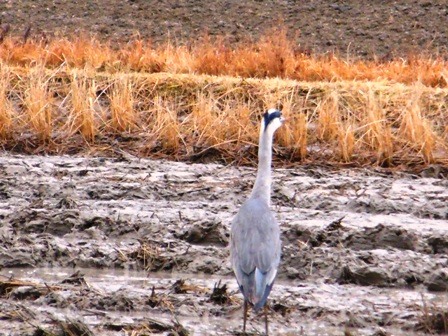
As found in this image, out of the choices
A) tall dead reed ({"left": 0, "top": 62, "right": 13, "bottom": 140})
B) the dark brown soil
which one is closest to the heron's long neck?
tall dead reed ({"left": 0, "top": 62, "right": 13, "bottom": 140})

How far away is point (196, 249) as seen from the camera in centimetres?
784

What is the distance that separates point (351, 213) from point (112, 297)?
292 cm

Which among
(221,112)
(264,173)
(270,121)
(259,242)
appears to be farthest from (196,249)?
(221,112)

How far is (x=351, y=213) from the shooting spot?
8.82 m

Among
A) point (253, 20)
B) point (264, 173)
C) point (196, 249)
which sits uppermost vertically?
point (264, 173)

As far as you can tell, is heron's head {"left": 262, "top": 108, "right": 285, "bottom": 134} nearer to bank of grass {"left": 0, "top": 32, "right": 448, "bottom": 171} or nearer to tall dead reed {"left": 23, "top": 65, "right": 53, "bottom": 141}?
bank of grass {"left": 0, "top": 32, "right": 448, "bottom": 171}

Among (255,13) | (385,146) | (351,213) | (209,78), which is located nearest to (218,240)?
(351,213)

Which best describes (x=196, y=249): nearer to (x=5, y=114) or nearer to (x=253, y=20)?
(x=5, y=114)

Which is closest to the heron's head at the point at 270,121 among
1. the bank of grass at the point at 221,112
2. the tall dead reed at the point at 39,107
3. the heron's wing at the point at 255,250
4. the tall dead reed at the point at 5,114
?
the heron's wing at the point at 255,250

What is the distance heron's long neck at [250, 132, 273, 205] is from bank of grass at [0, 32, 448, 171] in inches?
140

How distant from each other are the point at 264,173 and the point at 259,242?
86 centimetres

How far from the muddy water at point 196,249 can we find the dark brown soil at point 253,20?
556 inches

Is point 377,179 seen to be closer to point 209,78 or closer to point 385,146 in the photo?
point 385,146

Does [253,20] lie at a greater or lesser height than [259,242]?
lesser
